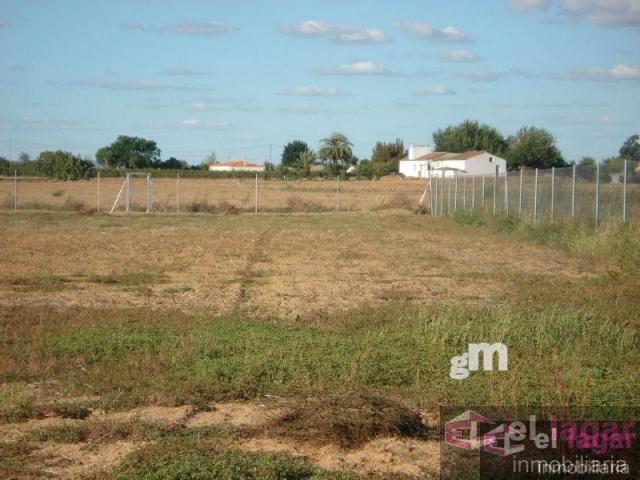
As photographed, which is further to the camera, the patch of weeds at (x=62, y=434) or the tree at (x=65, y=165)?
the tree at (x=65, y=165)

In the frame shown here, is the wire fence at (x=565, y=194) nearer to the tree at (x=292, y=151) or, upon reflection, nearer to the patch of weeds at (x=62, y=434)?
the patch of weeds at (x=62, y=434)

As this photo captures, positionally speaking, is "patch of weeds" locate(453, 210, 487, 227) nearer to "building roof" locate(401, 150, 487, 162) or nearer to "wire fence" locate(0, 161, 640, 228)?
"wire fence" locate(0, 161, 640, 228)

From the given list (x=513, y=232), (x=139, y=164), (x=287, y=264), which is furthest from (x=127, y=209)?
(x=139, y=164)

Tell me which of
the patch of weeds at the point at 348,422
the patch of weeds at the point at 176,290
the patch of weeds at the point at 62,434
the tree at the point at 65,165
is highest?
the tree at the point at 65,165

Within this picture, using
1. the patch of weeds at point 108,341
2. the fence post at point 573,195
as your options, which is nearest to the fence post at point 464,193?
the fence post at point 573,195

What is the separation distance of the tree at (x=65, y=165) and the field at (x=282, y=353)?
147 feet

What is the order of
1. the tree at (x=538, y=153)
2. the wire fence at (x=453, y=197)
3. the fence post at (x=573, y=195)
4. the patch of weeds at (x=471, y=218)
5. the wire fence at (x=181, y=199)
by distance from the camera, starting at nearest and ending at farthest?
the wire fence at (x=453, y=197) < the fence post at (x=573, y=195) < the patch of weeds at (x=471, y=218) < the wire fence at (x=181, y=199) < the tree at (x=538, y=153)

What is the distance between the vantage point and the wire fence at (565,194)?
22500 mm

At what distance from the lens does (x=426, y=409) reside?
7.93m

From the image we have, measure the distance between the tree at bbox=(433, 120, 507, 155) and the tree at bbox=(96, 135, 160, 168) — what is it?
137ft

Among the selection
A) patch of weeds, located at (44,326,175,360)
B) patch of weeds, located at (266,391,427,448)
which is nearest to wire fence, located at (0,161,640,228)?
patch of weeds, located at (44,326,175,360)

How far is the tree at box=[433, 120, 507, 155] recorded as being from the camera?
354 feet

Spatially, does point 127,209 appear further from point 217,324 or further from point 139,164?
point 139,164

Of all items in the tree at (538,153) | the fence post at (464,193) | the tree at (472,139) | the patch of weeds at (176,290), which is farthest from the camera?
the tree at (472,139)
